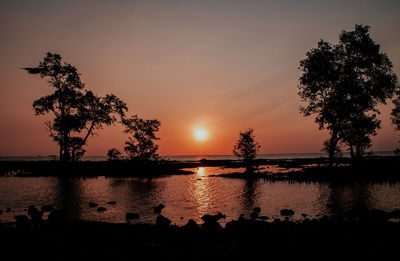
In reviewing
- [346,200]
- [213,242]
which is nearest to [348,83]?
[346,200]

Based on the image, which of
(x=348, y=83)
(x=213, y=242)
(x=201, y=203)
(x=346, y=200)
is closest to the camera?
(x=213, y=242)

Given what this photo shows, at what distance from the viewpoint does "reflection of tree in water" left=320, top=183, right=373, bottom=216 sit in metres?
22.4

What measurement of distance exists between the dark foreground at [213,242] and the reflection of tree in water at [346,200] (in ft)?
22.7

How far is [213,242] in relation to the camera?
12422mm

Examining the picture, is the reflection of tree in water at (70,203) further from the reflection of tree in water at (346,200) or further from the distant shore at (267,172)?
the distant shore at (267,172)

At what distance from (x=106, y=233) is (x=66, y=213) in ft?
35.9

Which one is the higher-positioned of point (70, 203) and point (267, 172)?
point (267, 172)

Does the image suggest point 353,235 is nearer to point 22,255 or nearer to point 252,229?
point 252,229

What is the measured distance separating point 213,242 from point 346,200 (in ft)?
65.5

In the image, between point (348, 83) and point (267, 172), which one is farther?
point (267, 172)

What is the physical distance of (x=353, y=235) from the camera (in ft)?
41.4

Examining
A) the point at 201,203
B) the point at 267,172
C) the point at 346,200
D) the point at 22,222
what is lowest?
the point at 201,203

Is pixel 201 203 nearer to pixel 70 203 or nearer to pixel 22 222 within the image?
pixel 70 203

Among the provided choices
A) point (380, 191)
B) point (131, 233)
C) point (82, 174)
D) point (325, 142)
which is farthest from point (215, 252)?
point (82, 174)
